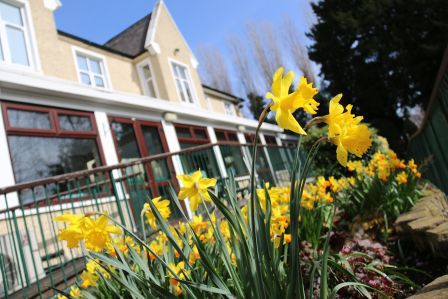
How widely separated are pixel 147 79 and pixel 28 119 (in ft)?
24.8

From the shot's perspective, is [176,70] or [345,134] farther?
[176,70]

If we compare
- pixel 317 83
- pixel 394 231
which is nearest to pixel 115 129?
pixel 394 231

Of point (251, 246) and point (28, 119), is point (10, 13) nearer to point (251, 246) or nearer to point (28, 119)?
point (28, 119)

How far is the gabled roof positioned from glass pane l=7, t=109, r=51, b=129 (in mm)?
7270

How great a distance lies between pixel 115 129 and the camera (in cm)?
894

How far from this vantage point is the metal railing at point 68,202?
11.0ft

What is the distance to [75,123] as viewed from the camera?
25.6ft

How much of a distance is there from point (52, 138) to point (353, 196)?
19.9ft

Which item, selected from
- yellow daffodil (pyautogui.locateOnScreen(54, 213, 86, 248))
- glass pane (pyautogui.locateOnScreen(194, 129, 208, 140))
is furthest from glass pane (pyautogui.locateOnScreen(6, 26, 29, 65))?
yellow daffodil (pyautogui.locateOnScreen(54, 213, 86, 248))

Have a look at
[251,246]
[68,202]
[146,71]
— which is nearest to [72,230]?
[251,246]

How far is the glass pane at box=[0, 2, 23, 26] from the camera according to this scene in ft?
27.3

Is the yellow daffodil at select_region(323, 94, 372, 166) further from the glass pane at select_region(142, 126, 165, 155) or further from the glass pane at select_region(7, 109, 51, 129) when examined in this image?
the glass pane at select_region(142, 126, 165, 155)

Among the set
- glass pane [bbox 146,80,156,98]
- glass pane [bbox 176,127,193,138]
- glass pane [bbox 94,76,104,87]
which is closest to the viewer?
glass pane [bbox 94,76,104,87]

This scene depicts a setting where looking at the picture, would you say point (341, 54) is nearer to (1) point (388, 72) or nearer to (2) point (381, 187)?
(1) point (388, 72)
